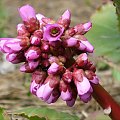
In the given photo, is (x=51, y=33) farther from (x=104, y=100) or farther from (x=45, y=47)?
(x=104, y=100)

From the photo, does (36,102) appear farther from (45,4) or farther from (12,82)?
(45,4)

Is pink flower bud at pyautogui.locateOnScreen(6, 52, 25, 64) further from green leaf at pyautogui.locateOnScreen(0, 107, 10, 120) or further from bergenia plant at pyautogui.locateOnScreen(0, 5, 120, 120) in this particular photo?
green leaf at pyautogui.locateOnScreen(0, 107, 10, 120)

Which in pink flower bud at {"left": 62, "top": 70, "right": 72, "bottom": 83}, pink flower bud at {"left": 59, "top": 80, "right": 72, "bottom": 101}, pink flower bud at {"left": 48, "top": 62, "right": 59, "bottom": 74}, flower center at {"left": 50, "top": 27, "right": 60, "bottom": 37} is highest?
flower center at {"left": 50, "top": 27, "right": 60, "bottom": 37}

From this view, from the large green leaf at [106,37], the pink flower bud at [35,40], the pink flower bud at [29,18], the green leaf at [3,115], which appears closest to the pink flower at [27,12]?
the pink flower bud at [29,18]

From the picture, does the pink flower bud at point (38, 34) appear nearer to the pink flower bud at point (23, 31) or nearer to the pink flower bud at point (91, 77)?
the pink flower bud at point (23, 31)

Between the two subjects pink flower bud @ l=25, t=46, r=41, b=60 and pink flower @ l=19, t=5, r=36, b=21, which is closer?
pink flower bud @ l=25, t=46, r=41, b=60

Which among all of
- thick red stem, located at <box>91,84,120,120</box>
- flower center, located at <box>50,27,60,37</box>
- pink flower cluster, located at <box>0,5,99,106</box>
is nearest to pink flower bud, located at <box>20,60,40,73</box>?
pink flower cluster, located at <box>0,5,99,106</box>

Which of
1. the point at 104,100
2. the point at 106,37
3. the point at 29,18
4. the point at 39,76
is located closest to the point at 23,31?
the point at 29,18
